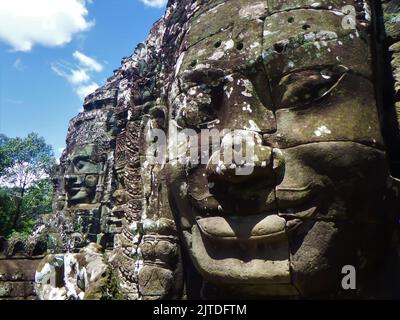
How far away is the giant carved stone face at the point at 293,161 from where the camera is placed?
199 centimetres

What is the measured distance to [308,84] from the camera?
2072mm

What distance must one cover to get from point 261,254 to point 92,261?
5.00 ft

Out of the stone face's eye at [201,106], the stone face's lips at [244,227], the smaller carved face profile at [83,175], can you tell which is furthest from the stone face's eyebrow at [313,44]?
the smaller carved face profile at [83,175]

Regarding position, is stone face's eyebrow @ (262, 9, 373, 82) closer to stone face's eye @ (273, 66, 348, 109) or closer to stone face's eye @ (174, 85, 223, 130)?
stone face's eye @ (273, 66, 348, 109)

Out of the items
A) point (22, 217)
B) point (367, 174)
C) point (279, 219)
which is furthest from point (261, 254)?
point (22, 217)

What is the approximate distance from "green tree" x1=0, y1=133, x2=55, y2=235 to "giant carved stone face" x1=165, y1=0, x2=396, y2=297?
21.8 m

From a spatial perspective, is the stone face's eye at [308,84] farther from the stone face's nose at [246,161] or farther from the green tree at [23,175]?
the green tree at [23,175]

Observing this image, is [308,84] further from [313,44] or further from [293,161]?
[293,161]

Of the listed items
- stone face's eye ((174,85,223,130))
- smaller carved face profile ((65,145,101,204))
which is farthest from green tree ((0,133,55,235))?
stone face's eye ((174,85,223,130))

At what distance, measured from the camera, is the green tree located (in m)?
23.1

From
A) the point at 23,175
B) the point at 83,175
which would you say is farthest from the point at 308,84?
the point at 23,175

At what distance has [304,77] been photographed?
2084 mm

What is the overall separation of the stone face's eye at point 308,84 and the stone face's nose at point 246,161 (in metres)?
0.26
